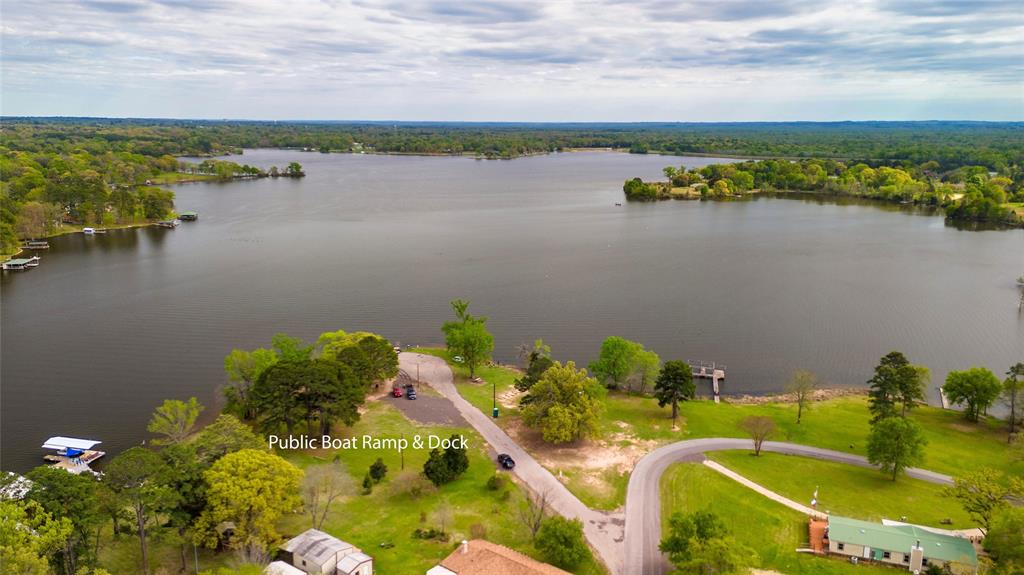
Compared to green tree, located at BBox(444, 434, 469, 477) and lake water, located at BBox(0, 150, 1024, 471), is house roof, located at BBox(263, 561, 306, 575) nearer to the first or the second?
green tree, located at BBox(444, 434, 469, 477)

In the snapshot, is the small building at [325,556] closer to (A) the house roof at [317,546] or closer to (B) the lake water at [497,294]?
(A) the house roof at [317,546]

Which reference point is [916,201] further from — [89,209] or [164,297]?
[89,209]

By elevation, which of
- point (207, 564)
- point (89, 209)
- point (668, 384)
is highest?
point (89, 209)

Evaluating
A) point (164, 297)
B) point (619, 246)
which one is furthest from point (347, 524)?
point (619, 246)

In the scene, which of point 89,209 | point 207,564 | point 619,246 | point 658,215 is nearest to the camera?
point 207,564

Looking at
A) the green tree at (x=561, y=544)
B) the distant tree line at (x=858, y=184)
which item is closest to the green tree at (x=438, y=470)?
the green tree at (x=561, y=544)

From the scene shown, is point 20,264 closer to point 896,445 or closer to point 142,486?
point 142,486
